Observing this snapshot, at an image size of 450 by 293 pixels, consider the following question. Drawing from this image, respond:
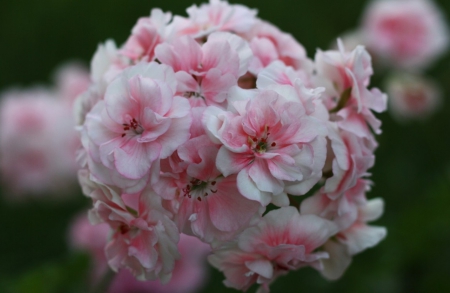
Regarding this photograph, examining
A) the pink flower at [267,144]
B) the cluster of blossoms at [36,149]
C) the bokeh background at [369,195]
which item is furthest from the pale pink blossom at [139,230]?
the cluster of blossoms at [36,149]

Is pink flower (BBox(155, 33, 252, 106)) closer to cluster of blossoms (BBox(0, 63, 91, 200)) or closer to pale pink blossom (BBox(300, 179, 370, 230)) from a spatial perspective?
pale pink blossom (BBox(300, 179, 370, 230))

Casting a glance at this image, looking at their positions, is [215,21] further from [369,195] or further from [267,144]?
[369,195]

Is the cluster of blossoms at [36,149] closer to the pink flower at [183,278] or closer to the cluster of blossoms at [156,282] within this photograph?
the cluster of blossoms at [156,282]

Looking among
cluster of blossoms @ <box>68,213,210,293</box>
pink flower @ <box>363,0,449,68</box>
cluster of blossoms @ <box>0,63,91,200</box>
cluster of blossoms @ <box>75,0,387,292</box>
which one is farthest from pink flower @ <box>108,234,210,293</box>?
pink flower @ <box>363,0,449,68</box>

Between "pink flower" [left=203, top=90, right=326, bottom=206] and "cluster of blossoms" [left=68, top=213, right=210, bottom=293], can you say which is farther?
"cluster of blossoms" [left=68, top=213, right=210, bottom=293]

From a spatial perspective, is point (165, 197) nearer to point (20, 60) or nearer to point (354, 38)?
point (354, 38)

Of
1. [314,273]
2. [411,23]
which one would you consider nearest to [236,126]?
[314,273]

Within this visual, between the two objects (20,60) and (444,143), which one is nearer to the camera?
(444,143)
